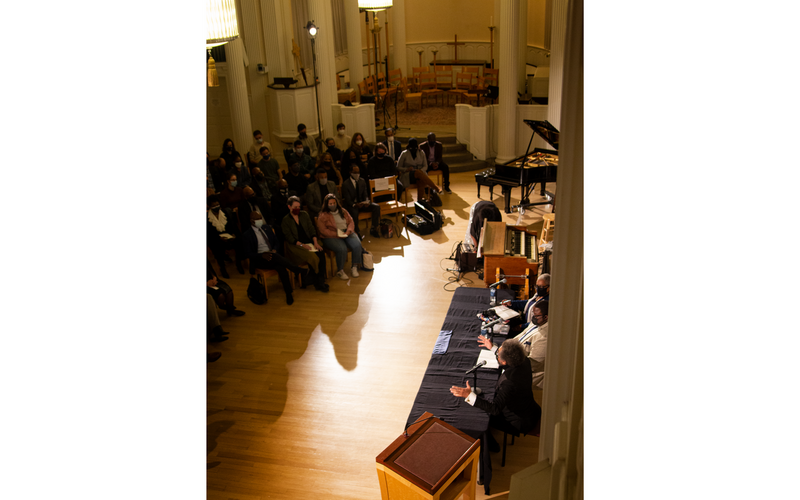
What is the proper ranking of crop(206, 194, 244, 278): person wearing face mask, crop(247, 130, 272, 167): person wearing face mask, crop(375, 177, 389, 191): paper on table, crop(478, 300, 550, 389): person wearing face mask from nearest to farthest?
1. crop(478, 300, 550, 389): person wearing face mask
2. crop(206, 194, 244, 278): person wearing face mask
3. crop(375, 177, 389, 191): paper on table
4. crop(247, 130, 272, 167): person wearing face mask

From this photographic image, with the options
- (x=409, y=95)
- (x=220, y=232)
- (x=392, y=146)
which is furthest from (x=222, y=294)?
(x=409, y=95)

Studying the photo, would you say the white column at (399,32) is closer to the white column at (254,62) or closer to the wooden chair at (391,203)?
the white column at (254,62)

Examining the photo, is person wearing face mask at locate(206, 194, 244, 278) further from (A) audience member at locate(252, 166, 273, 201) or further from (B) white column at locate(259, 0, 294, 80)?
(B) white column at locate(259, 0, 294, 80)

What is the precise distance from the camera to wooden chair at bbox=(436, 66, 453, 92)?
16.9 metres

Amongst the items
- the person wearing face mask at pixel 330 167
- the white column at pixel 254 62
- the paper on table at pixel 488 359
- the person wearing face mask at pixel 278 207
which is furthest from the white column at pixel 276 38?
the paper on table at pixel 488 359

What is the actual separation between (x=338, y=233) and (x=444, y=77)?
10694mm

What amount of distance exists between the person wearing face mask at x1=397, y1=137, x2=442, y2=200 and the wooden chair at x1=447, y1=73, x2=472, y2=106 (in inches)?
216

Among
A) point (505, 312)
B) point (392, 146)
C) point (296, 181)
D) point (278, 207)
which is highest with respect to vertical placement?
point (392, 146)

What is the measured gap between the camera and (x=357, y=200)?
9.30 m

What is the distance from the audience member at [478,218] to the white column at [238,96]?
20.0 feet

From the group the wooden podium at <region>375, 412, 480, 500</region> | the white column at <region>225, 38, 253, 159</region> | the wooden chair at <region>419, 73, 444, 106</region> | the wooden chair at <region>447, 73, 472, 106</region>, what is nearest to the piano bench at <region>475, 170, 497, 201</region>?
the white column at <region>225, 38, 253, 159</region>

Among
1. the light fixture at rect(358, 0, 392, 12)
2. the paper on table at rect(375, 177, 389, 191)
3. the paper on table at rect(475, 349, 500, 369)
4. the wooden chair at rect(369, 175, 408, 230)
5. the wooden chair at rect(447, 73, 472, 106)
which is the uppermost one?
the light fixture at rect(358, 0, 392, 12)

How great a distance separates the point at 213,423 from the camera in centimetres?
539

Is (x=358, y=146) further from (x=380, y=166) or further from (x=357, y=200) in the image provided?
(x=357, y=200)
